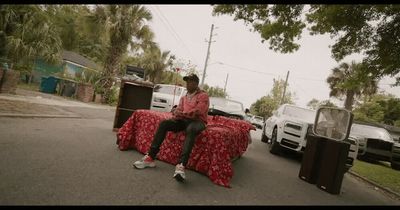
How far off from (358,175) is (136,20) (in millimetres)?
15694

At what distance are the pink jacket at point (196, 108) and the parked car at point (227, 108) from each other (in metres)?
7.32

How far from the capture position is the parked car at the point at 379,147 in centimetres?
1326

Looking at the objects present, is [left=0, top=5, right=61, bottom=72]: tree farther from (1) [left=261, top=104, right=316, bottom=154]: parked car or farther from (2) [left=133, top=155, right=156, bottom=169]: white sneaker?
(1) [left=261, top=104, right=316, bottom=154]: parked car

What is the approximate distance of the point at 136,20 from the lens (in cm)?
1980

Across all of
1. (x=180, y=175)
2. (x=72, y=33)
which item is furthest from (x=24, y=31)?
(x=72, y=33)

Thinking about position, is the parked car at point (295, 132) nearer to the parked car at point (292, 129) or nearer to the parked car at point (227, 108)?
the parked car at point (292, 129)

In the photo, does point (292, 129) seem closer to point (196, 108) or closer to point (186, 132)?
point (196, 108)

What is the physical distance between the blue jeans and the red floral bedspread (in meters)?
0.26

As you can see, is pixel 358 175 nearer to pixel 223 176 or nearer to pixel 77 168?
Result: pixel 223 176

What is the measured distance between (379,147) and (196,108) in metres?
11.7

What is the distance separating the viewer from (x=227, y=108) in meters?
13.8


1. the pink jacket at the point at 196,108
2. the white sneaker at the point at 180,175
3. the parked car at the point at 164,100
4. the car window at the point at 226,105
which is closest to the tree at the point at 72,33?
the parked car at the point at 164,100

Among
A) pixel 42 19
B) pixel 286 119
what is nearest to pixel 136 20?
pixel 42 19

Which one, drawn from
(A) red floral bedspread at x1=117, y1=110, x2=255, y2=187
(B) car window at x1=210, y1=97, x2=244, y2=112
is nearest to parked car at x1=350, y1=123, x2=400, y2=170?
(B) car window at x1=210, y1=97, x2=244, y2=112
